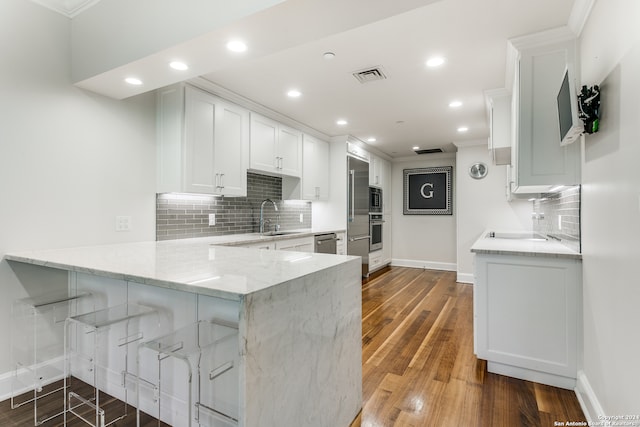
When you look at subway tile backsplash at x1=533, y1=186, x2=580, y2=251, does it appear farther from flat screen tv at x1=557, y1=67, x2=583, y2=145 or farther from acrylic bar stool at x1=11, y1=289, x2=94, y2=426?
acrylic bar stool at x1=11, y1=289, x2=94, y2=426

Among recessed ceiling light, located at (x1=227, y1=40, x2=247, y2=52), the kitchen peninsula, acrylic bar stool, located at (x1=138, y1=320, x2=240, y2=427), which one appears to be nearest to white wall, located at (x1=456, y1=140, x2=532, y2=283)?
the kitchen peninsula

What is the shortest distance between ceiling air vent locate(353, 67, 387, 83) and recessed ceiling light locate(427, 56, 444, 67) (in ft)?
1.30

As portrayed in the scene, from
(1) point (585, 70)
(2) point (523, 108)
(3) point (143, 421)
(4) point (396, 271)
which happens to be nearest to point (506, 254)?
(2) point (523, 108)

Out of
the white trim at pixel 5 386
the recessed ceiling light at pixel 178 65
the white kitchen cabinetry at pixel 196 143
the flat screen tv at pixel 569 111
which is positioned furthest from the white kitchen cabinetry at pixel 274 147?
the flat screen tv at pixel 569 111

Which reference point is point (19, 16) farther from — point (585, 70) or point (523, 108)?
point (585, 70)

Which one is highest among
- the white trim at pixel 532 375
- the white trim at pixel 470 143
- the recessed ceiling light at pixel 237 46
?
the white trim at pixel 470 143

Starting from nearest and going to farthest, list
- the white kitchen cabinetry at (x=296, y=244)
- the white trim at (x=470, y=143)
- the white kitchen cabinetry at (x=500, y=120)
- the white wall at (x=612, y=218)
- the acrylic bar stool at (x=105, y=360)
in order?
1. the white wall at (x=612, y=218)
2. the acrylic bar stool at (x=105, y=360)
3. the white kitchen cabinetry at (x=500, y=120)
4. the white kitchen cabinetry at (x=296, y=244)
5. the white trim at (x=470, y=143)

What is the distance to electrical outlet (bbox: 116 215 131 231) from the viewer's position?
2580 mm

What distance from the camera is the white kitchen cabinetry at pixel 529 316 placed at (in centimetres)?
204

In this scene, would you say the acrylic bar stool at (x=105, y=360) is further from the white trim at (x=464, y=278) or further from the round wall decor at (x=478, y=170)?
the round wall decor at (x=478, y=170)

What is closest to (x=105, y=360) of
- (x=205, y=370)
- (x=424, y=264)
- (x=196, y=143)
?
(x=205, y=370)

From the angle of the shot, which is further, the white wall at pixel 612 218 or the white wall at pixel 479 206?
the white wall at pixel 479 206

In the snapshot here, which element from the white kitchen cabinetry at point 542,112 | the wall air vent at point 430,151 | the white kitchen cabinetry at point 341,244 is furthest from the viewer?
the wall air vent at point 430,151

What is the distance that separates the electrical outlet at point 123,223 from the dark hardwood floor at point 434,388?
47.6 inches
